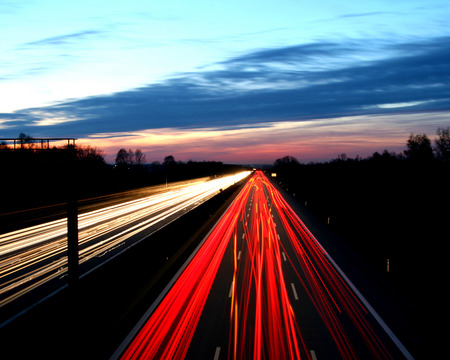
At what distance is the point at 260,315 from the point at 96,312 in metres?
5.05

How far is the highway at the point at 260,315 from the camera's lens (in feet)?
35.2

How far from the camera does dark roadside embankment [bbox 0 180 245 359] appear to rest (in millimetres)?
9688

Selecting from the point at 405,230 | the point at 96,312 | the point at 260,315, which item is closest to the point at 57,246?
the point at 96,312

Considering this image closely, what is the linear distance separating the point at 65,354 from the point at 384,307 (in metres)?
10.3

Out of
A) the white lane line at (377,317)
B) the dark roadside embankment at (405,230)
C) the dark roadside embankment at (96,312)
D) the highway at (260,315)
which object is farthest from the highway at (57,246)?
the dark roadside embankment at (405,230)

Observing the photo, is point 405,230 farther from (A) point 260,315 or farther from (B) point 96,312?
(B) point 96,312

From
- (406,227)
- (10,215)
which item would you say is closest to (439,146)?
(406,227)

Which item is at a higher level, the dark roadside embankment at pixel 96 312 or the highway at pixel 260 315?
the dark roadside embankment at pixel 96 312

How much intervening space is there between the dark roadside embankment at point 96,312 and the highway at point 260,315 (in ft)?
1.72

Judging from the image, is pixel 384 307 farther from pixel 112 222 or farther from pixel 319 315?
pixel 112 222

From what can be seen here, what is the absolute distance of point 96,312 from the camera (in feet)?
39.2

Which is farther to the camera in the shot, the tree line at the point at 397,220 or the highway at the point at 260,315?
the tree line at the point at 397,220

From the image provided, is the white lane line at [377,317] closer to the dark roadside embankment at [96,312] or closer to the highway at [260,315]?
the highway at [260,315]

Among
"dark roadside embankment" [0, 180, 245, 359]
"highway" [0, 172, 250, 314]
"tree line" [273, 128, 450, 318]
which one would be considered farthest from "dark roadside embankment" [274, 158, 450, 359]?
"highway" [0, 172, 250, 314]
